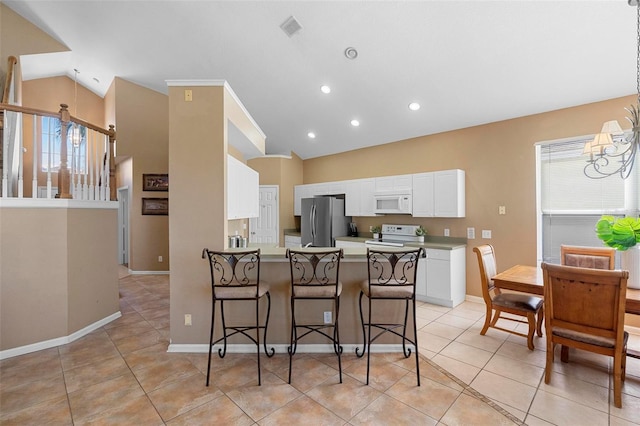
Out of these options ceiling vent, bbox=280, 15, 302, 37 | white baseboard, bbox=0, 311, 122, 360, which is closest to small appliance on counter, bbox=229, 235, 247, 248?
white baseboard, bbox=0, 311, 122, 360

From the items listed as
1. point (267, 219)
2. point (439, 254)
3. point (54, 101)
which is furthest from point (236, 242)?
point (54, 101)

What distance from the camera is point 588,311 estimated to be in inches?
80.8

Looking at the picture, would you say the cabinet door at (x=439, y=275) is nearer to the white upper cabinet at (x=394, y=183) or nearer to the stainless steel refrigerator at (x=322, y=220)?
the white upper cabinet at (x=394, y=183)

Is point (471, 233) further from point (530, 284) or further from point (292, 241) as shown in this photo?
point (292, 241)

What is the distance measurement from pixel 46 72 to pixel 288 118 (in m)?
4.74

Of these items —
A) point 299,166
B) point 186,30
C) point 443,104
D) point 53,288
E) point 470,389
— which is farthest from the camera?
point 299,166

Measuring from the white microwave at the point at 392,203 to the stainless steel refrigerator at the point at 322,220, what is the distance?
0.82m

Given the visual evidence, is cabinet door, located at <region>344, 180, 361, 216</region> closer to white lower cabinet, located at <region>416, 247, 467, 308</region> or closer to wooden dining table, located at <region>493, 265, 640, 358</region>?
white lower cabinet, located at <region>416, 247, 467, 308</region>

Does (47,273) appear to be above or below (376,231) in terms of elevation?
below

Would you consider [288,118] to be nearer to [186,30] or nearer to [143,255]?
[186,30]

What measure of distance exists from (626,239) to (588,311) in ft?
2.27

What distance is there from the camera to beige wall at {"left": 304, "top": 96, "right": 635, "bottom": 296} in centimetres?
354

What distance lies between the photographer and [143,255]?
5984 mm

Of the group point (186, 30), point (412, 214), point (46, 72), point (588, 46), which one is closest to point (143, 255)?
point (46, 72)
